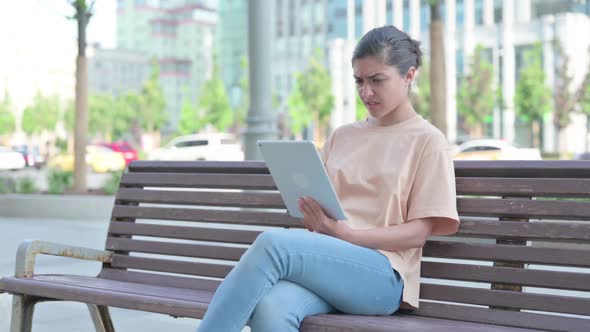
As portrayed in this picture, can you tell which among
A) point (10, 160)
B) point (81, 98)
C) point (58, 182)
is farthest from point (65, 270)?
point (10, 160)

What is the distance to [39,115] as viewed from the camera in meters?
84.1

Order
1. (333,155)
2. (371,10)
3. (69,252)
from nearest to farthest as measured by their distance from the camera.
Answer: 1. (333,155)
2. (69,252)
3. (371,10)

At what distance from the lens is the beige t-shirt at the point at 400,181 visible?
3.14 m

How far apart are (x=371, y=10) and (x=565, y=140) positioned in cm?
2431

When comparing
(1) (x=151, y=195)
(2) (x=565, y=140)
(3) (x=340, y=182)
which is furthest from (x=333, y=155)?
(2) (x=565, y=140)

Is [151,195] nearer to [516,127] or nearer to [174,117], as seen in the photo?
[516,127]

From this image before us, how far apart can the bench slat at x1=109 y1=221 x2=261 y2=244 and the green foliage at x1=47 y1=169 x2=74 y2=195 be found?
1240cm

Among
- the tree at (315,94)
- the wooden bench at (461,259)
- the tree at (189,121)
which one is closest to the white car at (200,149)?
Result: the tree at (315,94)

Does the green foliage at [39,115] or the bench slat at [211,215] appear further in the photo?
the green foliage at [39,115]

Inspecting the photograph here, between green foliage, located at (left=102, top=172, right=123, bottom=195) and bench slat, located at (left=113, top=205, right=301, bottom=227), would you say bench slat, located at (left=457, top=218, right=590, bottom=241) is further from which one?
green foliage, located at (left=102, top=172, right=123, bottom=195)

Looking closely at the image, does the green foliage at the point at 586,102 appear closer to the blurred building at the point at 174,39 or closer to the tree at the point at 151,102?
the tree at the point at 151,102

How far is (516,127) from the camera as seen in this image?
61.3 meters

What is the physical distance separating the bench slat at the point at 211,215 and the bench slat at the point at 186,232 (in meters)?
0.05

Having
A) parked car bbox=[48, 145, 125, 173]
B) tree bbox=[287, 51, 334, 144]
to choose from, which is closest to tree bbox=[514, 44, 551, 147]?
tree bbox=[287, 51, 334, 144]
